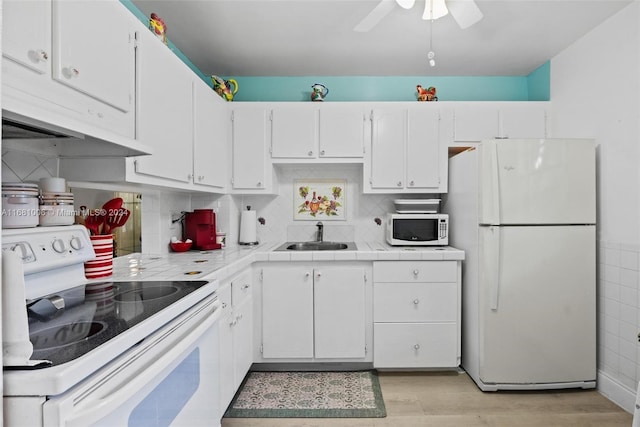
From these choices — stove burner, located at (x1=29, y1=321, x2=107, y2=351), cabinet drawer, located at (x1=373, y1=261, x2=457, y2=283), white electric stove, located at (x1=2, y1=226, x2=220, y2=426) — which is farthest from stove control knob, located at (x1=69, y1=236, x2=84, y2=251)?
cabinet drawer, located at (x1=373, y1=261, x2=457, y2=283)

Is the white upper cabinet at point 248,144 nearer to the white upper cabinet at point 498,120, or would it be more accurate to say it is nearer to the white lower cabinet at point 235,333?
the white lower cabinet at point 235,333

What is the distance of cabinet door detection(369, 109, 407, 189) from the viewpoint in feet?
9.40

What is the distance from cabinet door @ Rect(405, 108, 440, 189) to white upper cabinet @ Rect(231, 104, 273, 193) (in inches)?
47.7

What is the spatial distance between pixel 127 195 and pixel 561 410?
3060mm

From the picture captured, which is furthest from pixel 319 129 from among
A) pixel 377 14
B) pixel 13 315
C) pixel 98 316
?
pixel 13 315

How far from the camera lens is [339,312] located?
2562 millimetres

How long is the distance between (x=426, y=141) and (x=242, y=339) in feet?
6.80

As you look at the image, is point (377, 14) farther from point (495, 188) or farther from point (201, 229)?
point (201, 229)

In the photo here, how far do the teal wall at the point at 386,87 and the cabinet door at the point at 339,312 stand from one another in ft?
5.40

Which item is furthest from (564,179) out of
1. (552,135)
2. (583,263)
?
(552,135)

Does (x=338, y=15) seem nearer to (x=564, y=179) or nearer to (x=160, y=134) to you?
(x=160, y=134)

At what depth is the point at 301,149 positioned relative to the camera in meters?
2.89

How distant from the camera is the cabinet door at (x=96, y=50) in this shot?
44.7 inches

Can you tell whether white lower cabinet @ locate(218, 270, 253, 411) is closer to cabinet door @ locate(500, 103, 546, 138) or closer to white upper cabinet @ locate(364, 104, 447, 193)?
white upper cabinet @ locate(364, 104, 447, 193)
